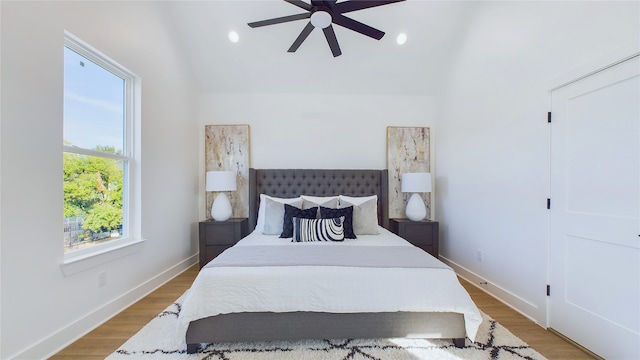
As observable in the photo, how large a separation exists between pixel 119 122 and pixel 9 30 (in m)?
1.09

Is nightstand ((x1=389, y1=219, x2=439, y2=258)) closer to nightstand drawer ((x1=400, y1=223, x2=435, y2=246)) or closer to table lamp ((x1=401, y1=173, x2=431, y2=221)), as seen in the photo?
nightstand drawer ((x1=400, y1=223, x2=435, y2=246))

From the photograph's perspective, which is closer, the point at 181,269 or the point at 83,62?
the point at 83,62

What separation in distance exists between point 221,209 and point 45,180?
1.93 meters

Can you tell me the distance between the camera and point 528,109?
2361 millimetres

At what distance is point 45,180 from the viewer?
69.8 inches

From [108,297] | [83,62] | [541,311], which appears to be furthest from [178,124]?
[541,311]

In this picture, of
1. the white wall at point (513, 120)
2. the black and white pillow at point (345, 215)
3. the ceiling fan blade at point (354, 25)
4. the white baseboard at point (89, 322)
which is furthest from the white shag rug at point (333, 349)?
the ceiling fan blade at point (354, 25)

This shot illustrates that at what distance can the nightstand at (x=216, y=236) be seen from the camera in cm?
348

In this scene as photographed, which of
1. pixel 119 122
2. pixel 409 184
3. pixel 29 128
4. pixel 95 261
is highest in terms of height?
pixel 119 122

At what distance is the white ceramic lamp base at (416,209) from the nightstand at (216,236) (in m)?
2.41

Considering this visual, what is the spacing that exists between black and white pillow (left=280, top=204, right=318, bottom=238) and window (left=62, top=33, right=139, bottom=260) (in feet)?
5.13

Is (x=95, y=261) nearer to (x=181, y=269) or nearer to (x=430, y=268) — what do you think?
(x=181, y=269)

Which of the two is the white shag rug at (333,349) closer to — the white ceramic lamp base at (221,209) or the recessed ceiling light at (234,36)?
the white ceramic lamp base at (221,209)

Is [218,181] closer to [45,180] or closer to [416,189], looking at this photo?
[45,180]
